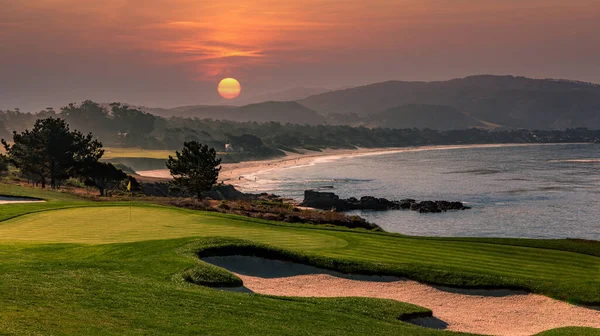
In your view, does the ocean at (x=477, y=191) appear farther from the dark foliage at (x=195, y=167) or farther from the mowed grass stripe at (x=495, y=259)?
the mowed grass stripe at (x=495, y=259)

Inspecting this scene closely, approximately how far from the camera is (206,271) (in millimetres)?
19234

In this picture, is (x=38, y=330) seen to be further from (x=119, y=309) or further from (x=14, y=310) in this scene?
(x=119, y=309)

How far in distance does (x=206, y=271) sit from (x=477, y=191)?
8613 cm

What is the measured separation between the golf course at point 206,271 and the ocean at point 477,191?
1276 inches

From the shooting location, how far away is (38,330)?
34.9 feet

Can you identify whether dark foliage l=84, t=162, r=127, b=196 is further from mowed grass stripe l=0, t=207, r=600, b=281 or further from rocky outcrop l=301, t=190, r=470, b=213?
mowed grass stripe l=0, t=207, r=600, b=281

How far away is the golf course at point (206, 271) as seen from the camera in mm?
12751

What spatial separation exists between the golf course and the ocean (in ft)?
106

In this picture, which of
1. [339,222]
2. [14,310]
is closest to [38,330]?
[14,310]

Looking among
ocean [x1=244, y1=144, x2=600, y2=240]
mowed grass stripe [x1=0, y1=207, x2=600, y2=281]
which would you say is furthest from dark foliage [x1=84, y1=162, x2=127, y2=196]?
mowed grass stripe [x1=0, y1=207, x2=600, y2=281]

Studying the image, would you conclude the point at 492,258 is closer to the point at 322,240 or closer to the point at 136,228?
the point at 322,240

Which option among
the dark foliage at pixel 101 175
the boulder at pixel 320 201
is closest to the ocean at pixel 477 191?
the boulder at pixel 320 201

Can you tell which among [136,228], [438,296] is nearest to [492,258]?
[438,296]

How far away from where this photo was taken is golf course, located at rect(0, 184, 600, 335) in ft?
41.8
